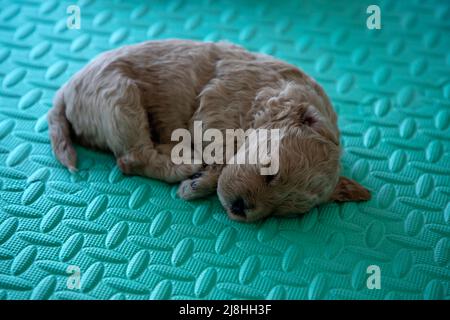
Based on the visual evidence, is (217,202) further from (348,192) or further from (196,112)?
(348,192)

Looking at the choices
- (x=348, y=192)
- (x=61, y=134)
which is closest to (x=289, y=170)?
(x=348, y=192)

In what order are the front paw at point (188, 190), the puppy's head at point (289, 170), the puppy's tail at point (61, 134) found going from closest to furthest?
the puppy's head at point (289, 170) < the front paw at point (188, 190) < the puppy's tail at point (61, 134)

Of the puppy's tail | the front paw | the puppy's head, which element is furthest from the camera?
the puppy's tail

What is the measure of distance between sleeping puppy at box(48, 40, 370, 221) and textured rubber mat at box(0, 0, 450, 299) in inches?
3.4

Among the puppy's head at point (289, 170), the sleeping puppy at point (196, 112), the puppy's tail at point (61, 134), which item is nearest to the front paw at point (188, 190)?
the sleeping puppy at point (196, 112)

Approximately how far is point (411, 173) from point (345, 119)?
396 mm

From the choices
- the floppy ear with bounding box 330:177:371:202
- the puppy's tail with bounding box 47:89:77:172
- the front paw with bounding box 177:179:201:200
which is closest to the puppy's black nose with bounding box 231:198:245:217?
the front paw with bounding box 177:179:201:200

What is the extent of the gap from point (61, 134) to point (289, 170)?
3.17 ft

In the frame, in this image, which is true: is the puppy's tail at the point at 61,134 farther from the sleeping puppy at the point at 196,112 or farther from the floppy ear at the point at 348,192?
the floppy ear at the point at 348,192

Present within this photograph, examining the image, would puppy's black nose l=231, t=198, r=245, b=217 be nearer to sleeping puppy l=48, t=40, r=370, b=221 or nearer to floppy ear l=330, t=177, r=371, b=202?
sleeping puppy l=48, t=40, r=370, b=221

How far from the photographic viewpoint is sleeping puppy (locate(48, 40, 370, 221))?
209cm

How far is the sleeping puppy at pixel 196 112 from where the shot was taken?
2094 mm
